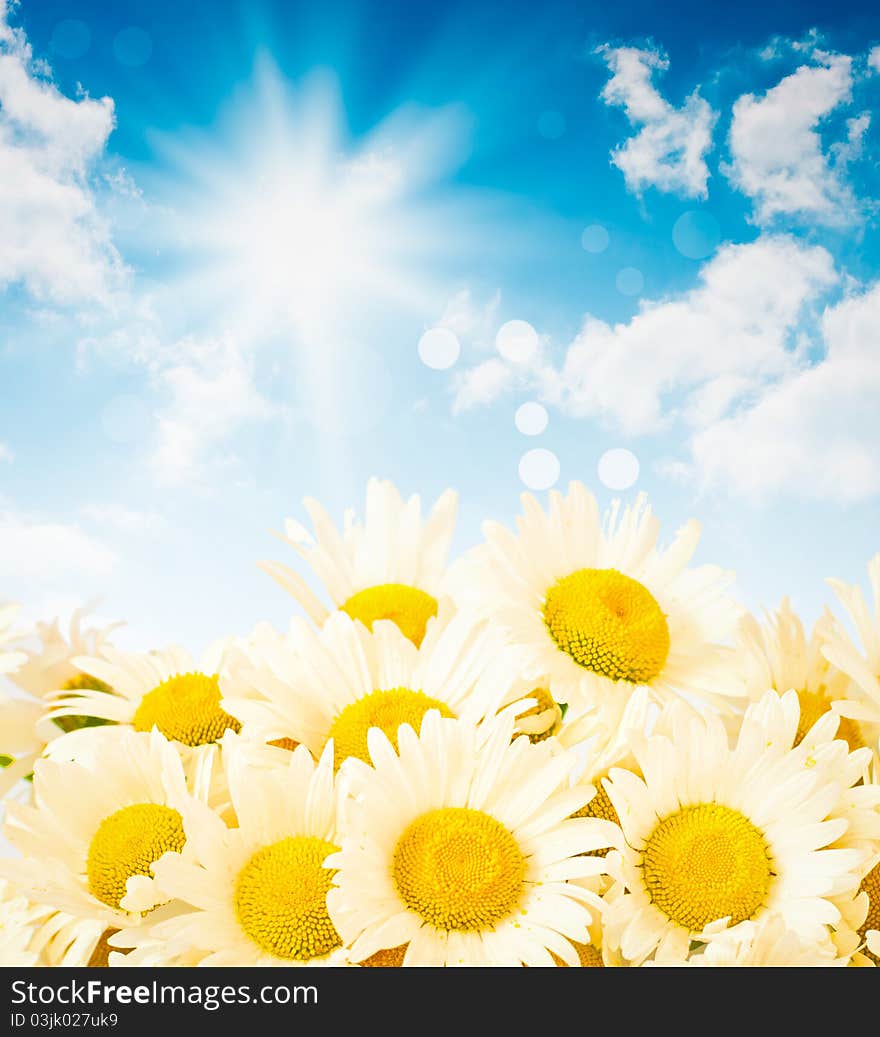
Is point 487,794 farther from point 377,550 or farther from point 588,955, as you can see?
point 377,550

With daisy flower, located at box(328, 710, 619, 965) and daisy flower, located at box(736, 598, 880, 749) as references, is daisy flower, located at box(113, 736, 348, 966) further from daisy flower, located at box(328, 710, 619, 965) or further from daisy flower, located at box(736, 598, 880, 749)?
daisy flower, located at box(736, 598, 880, 749)

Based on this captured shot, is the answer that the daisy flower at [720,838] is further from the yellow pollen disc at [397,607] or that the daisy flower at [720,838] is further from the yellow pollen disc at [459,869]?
the yellow pollen disc at [397,607]

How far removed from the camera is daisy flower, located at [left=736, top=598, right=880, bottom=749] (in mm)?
639

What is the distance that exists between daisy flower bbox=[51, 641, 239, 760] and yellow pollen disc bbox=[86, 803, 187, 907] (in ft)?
0.21

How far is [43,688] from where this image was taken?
2.61 ft

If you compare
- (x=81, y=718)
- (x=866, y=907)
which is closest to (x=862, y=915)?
(x=866, y=907)

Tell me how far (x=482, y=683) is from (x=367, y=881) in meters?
0.14

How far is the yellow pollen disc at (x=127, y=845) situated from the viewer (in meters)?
0.46

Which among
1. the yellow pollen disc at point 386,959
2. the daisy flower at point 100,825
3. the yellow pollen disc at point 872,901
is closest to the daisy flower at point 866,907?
the yellow pollen disc at point 872,901

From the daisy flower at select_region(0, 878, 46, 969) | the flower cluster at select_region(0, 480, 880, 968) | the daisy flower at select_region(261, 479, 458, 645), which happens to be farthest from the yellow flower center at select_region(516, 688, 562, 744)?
the daisy flower at select_region(0, 878, 46, 969)

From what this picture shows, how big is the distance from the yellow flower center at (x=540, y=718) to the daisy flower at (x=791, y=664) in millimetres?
159

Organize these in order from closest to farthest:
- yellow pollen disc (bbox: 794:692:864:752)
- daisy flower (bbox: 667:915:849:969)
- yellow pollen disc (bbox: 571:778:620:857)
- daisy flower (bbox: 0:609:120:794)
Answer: daisy flower (bbox: 667:915:849:969) < yellow pollen disc (bbox: 571:778:620:857) < yellow pollen disc (bbox: 794:692:864:752) < daisy flower (bbox: 0:609:120:794)
